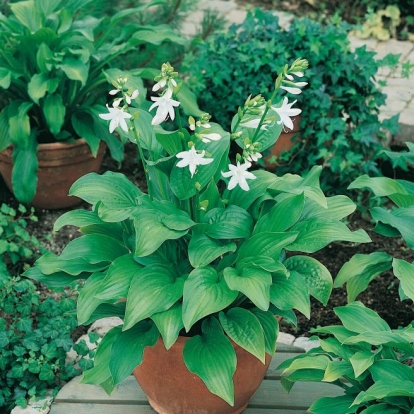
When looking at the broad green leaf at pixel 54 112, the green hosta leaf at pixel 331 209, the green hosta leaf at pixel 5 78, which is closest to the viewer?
the green hosta leaf at pixel 331 209

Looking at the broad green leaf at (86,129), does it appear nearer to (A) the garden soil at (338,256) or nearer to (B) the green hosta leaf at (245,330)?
(A) the garden soil at (338,256)

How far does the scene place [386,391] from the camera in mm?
2287

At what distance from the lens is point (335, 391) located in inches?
114

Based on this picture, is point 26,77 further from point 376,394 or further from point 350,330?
point 376,394

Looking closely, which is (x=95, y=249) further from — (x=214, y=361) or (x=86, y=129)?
(x=86, y=129)

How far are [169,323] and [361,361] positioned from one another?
0.59 meters

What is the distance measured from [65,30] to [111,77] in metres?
0.33

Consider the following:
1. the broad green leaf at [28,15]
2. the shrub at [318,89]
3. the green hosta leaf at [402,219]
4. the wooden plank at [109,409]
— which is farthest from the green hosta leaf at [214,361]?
the broad green leaf at [28,15]

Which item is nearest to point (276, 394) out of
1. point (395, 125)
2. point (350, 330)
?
point (350, 330)

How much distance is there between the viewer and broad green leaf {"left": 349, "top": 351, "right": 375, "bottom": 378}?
92.6 inches

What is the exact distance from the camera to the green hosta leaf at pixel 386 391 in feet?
7.38

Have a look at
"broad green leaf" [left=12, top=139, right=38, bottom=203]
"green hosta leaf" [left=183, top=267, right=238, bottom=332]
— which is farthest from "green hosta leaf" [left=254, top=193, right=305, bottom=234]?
"broad green leaf" [left=12, top=139, right=38, bottom=203]

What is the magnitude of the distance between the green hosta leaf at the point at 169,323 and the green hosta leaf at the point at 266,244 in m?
0.30

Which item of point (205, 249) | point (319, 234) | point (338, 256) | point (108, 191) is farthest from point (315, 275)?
point (338, 256)
